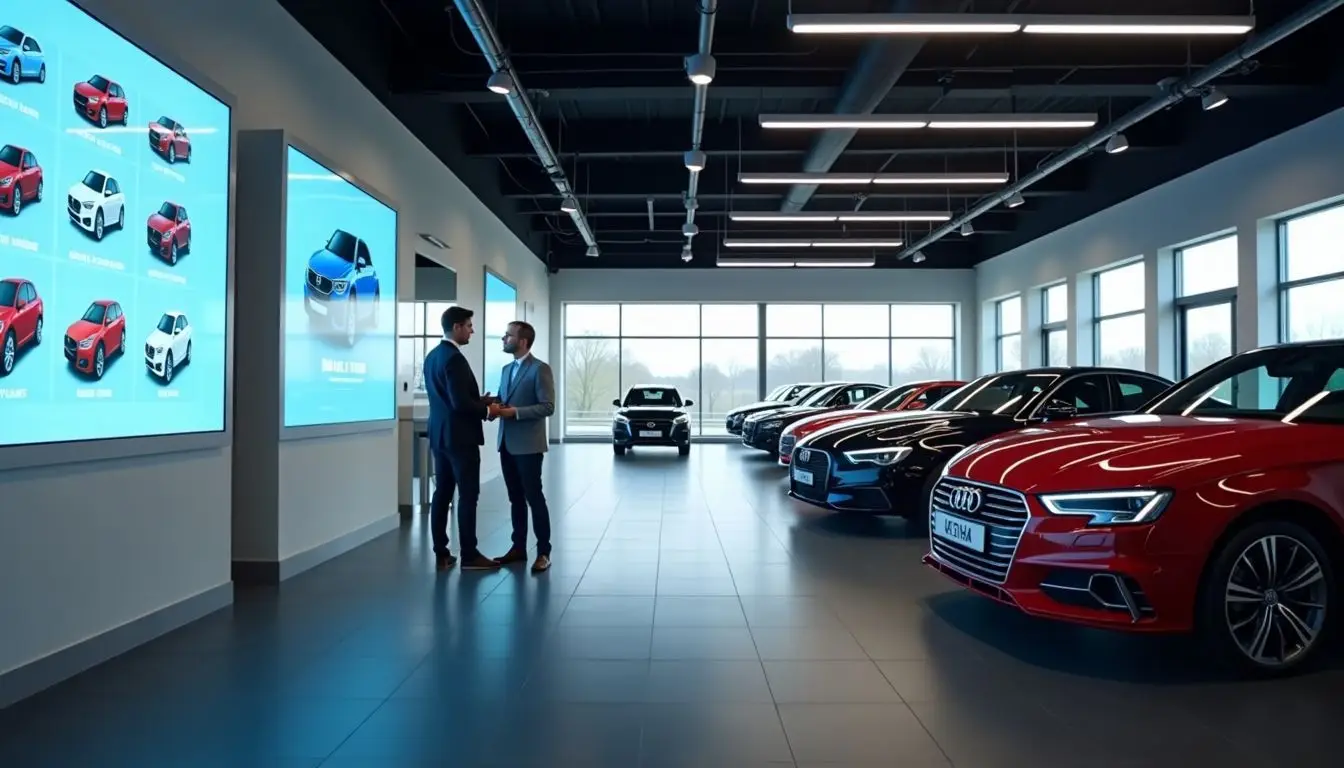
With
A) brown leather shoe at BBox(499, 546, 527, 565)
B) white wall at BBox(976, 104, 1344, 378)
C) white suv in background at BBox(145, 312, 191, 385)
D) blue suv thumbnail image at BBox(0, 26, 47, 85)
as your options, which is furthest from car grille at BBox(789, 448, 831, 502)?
white wall at BBox(976, 104, 1344, 378)

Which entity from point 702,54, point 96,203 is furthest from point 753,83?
point 96,203

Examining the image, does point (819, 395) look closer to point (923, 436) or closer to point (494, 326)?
point (494, 326)

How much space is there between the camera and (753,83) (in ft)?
26.1

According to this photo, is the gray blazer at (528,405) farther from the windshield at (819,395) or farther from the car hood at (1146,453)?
the windshield at (819,395)

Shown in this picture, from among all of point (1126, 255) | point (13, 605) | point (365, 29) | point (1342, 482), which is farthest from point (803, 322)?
point (13, 605)

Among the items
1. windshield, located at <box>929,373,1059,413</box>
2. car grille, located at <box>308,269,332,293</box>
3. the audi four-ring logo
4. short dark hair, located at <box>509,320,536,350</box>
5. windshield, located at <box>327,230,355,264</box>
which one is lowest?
the audi four-ring logo

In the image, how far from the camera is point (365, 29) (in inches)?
273

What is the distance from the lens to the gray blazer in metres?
5.35

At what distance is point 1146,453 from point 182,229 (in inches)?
184

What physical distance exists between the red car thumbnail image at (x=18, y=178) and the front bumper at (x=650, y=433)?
1153 centimetres

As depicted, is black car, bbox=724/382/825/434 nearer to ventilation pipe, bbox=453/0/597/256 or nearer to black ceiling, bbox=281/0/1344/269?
black ceiling, bbox=281/0/1344/269

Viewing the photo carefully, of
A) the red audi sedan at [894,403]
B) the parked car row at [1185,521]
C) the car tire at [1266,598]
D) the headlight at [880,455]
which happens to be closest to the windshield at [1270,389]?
the parked car row at [1185,521]

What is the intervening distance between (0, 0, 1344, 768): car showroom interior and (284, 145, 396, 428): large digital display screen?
0.14 ft

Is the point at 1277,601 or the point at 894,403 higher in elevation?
the point at 894,403
